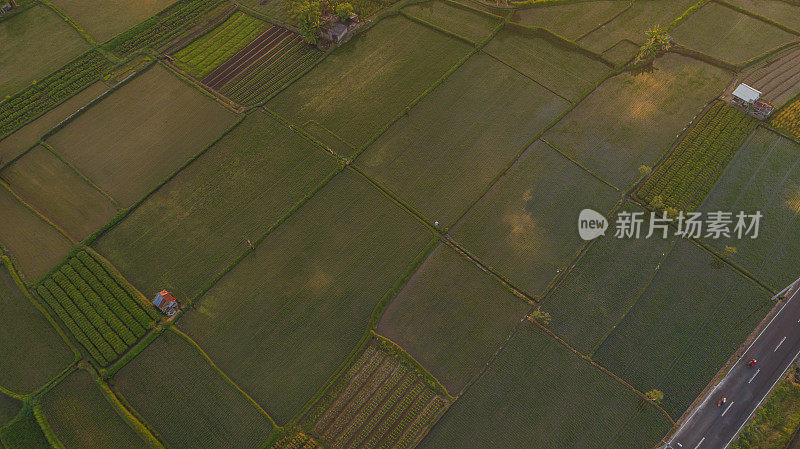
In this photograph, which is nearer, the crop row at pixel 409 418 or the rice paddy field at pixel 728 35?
the crop row at pixel 409 418

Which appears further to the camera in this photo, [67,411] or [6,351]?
[6,351]

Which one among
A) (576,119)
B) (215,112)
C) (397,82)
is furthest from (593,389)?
(215,112)

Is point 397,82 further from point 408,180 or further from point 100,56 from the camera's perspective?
point 100,56

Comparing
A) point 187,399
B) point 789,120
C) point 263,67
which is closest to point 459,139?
point 263,67

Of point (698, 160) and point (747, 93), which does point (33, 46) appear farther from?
point (747, 93)

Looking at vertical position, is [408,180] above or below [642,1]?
below

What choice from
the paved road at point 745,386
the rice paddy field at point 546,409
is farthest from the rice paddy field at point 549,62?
the rice paddy field at point 546,409

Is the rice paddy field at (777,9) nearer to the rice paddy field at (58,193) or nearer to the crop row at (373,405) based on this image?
the crop row at (373,405)

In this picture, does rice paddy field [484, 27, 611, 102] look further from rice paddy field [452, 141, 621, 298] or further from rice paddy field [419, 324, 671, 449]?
rice paddy field [419, 324, 671, 449]
